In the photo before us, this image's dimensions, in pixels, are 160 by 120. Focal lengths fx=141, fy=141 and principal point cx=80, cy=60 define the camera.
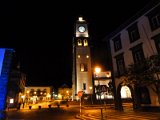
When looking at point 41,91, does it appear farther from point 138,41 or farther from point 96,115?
point 138,41

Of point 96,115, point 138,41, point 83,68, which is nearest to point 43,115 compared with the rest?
point 96,115

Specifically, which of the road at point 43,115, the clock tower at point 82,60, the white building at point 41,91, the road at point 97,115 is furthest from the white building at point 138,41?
the white building at point 41,91

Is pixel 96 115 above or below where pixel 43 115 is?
above

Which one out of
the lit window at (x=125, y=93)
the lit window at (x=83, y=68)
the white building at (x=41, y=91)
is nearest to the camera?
the lit window at (x=125, y=93)

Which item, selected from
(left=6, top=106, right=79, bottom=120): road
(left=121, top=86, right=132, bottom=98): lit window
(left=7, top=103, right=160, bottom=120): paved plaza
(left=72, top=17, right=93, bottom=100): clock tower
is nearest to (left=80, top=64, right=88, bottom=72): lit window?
(left=72, top=17, right=93, bottom=100): clock tower

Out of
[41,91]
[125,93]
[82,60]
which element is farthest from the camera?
[41,91]

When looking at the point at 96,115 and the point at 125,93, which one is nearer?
the point at 96,115

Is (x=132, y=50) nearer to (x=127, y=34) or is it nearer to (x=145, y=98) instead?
(x=127, y=34)

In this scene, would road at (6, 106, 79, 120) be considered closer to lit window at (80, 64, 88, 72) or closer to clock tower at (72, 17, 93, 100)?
clock tower at (72, 17, 93, 100)

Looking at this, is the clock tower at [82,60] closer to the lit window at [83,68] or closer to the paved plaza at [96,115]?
the lit window at [83,68]

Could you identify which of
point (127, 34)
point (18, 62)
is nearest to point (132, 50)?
point (127, 34)

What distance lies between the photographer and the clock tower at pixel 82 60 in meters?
48.4

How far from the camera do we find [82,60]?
5094cm

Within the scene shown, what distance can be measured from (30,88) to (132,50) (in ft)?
323
